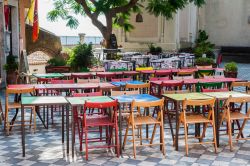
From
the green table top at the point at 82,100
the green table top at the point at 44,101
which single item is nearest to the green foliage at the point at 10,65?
the green table top at the point at 44,101

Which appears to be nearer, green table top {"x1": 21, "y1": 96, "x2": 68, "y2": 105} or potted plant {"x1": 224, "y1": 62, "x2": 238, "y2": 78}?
green table top {"x1": 21, "y1": 96, "x2": 68, "y2": 105}

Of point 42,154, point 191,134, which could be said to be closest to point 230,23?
point 191,134

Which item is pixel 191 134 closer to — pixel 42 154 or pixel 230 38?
pixel 42 154

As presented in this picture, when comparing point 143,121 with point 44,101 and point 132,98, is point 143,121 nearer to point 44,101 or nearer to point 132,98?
point 132,98

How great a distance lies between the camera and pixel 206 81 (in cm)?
938

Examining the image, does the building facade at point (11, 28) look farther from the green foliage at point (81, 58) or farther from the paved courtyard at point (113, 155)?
the paved courtyard at point (113, 155)

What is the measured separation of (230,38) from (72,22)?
35.3ft

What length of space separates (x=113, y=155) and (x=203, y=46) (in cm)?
1662

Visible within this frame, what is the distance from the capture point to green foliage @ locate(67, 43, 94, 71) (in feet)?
47.0

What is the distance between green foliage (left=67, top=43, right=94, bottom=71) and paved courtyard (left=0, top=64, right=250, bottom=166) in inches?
267

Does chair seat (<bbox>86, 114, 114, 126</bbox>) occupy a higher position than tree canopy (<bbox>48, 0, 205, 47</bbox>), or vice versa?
tree canopy (<bbox>48, 0, 205, 47</bbox>)

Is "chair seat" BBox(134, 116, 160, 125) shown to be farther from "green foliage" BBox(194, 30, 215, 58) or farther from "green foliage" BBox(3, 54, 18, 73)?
"green foliage" BBox(194, 30, 215, 58)

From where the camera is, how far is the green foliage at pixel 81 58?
47.0 feet

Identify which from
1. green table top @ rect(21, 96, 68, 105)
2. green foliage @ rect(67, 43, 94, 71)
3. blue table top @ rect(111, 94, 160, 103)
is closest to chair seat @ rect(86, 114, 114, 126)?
blue table top @ rect(111, 94, 160, 103)
